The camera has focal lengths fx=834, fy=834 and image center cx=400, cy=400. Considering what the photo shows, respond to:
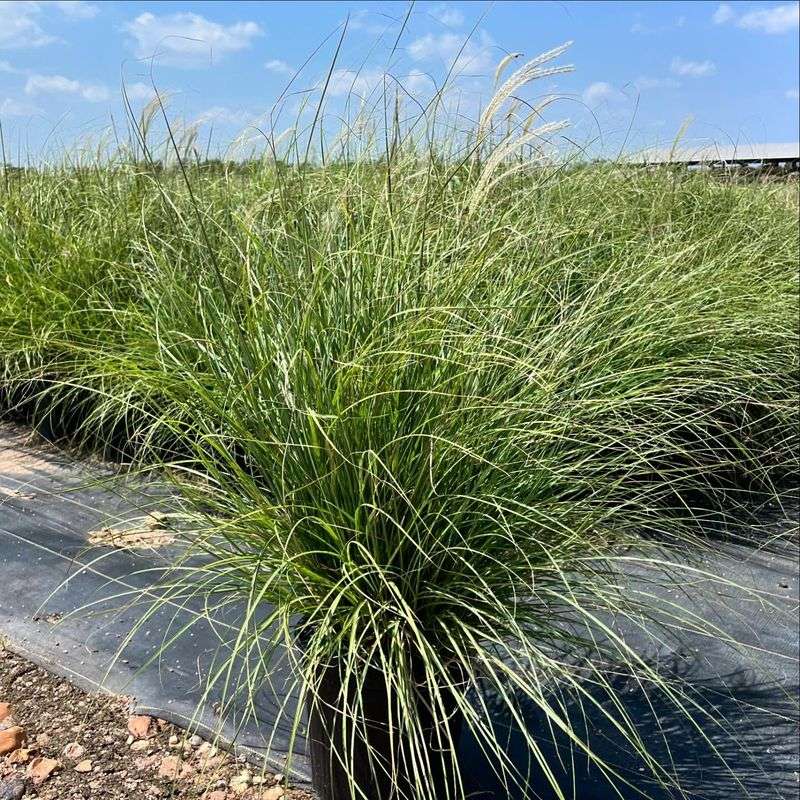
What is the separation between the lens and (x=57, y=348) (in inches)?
132

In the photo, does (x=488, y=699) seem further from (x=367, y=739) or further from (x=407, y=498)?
(x=407, y=498)

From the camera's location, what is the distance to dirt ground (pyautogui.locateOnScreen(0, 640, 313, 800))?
4.91 feet

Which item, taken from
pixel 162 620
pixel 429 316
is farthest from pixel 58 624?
pixel 429 316

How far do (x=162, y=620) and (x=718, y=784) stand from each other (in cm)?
126

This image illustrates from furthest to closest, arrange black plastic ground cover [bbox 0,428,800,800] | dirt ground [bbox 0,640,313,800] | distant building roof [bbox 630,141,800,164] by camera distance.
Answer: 1. distant building roof [bbox 630,141,800,164]
2. black plastic ground cover [bbox 0,428,800,800]
3. dirt ground [bbox 0,640,313,800]

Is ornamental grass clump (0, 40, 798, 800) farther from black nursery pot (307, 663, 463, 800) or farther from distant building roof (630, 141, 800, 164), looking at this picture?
distant building roof (630, 141, 800, 164)

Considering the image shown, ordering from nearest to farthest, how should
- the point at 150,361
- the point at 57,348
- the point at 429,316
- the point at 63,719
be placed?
the point at 429,316 < the point at 63,719 < the point at 150,361 < the point at 57,348

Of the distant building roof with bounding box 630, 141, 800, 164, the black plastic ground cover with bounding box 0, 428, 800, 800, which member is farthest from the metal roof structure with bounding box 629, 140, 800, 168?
the black plastic ground cover with bounding box 0, 428, 800, 800

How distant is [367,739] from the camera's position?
1338mm

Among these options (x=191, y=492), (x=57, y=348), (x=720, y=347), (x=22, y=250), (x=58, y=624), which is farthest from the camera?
(x=22, y=250)

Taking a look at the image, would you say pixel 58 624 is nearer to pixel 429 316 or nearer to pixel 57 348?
pixel 429 316

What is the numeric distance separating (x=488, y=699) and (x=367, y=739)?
1.57ft

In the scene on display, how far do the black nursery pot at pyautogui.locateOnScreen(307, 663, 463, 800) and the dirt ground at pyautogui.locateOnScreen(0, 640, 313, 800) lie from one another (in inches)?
3.8

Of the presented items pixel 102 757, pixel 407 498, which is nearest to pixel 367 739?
pixel 407 498
